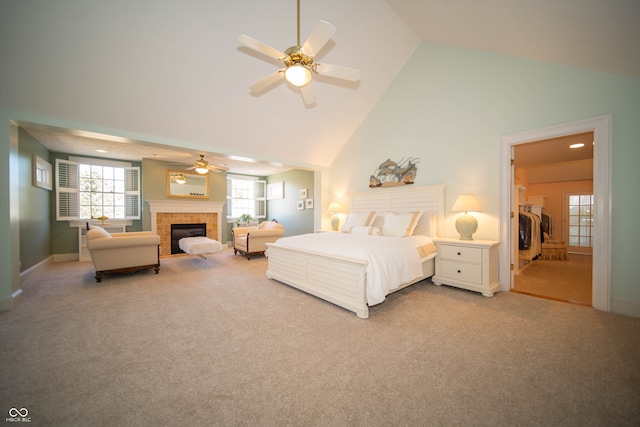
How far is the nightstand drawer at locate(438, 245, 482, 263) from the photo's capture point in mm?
3294

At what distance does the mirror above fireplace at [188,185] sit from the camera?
6805 mm

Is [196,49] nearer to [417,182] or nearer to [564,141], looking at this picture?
[417,182]

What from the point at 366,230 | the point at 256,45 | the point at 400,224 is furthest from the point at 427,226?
the point at 256,45

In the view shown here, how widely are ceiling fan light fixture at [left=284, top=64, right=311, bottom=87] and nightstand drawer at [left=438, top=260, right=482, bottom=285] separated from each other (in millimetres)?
3189

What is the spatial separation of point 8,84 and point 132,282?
9.64 ft

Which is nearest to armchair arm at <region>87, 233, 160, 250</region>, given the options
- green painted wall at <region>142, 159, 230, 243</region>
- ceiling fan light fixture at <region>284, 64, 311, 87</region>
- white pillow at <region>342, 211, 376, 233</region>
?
green painted wall at <region>142, 159, 230, 243</region>

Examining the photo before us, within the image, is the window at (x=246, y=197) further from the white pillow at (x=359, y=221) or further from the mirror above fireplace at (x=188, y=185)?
the white pillow at (x=359, y=221)

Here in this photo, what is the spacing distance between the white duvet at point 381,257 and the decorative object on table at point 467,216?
622 mm

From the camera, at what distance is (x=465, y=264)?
3.40 meters

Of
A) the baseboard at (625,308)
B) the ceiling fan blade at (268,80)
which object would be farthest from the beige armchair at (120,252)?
the baseboard at (625,308)

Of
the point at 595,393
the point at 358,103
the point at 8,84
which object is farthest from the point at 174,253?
the point at 595,393

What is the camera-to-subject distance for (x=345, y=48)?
12.3 feet

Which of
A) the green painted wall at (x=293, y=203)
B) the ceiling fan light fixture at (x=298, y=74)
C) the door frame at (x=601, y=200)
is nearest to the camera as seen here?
the ceiling fan light fixture at (x=298, y=74)
